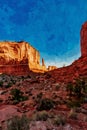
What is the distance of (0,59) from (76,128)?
60.4 m

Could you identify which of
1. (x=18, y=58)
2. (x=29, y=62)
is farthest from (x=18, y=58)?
(x=29, y=62)

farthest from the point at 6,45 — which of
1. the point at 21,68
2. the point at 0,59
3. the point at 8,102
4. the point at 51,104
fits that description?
the point at 51,104

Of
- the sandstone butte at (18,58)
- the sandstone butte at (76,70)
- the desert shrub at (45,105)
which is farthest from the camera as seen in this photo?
the sandstone butte at (18,58)

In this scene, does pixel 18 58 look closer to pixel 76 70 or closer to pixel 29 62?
pixel 29 62

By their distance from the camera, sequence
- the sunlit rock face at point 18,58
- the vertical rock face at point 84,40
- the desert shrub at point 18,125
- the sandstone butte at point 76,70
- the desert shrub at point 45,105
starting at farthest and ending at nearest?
the sunlit rock face at point 18,58 → the vertical rock face at point 84,40 → the sandstone butte at point 76,70 → the desert shrub at point 45,105 → the desert shrub at point 18,125

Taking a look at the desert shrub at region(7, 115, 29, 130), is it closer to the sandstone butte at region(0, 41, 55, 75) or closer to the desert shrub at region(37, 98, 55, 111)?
the desert shrub at region(37, 98, 55, 111)

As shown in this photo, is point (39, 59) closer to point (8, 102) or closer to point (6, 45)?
point (6, 45)

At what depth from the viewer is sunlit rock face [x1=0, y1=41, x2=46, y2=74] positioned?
58350mm

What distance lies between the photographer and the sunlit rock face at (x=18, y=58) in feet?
191

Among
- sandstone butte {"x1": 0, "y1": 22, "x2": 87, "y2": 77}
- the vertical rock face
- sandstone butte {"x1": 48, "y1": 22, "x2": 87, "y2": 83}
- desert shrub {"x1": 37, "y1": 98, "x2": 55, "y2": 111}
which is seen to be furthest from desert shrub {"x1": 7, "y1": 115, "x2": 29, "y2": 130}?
the vertical rock face

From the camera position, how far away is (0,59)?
68062 mm

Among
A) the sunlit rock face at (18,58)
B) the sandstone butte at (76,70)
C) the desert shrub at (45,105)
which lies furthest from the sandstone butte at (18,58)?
the desert shrub at (45,105)

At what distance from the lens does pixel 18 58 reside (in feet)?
256

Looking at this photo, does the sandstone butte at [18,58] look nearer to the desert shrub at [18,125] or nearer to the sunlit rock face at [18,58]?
the sunlit rock face at [18,58]
